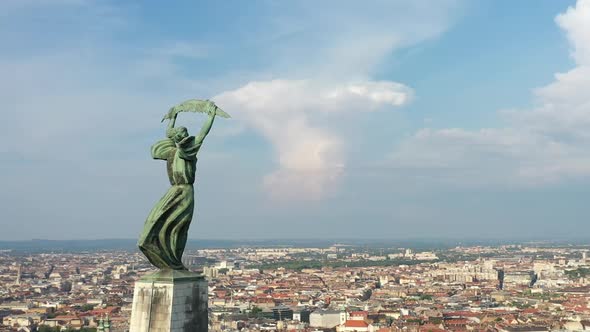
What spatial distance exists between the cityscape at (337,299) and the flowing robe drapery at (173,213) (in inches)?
542

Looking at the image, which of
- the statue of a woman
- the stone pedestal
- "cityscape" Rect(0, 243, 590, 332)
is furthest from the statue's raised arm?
"cityscape" Rect(0, 243, 590, 332)

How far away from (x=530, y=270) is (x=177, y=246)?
122 meters

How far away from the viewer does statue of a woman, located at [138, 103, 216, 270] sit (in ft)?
34.6

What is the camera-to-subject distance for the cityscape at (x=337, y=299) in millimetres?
63125

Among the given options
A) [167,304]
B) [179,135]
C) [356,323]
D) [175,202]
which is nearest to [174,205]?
[175,202]

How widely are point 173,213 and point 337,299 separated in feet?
247

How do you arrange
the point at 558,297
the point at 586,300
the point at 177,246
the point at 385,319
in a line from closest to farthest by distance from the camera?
the point at 177,246 < the point at 385,319 < the point at 586,300 < the point at 558,297

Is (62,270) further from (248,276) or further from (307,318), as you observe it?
(307,318)

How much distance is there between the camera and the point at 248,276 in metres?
115

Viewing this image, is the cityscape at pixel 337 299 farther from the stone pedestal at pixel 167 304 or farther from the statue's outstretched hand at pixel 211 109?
the statue's outstretched hand at pixel 211 109

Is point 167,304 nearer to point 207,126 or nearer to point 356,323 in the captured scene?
point 207,126

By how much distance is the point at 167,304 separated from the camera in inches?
398

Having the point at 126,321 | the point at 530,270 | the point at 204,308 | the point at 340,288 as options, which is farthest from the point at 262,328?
the point at 530,270

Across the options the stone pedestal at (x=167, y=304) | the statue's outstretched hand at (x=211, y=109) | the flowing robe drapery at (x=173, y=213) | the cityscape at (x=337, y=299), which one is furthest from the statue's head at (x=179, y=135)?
the cityscape at (x=337, y=299)
